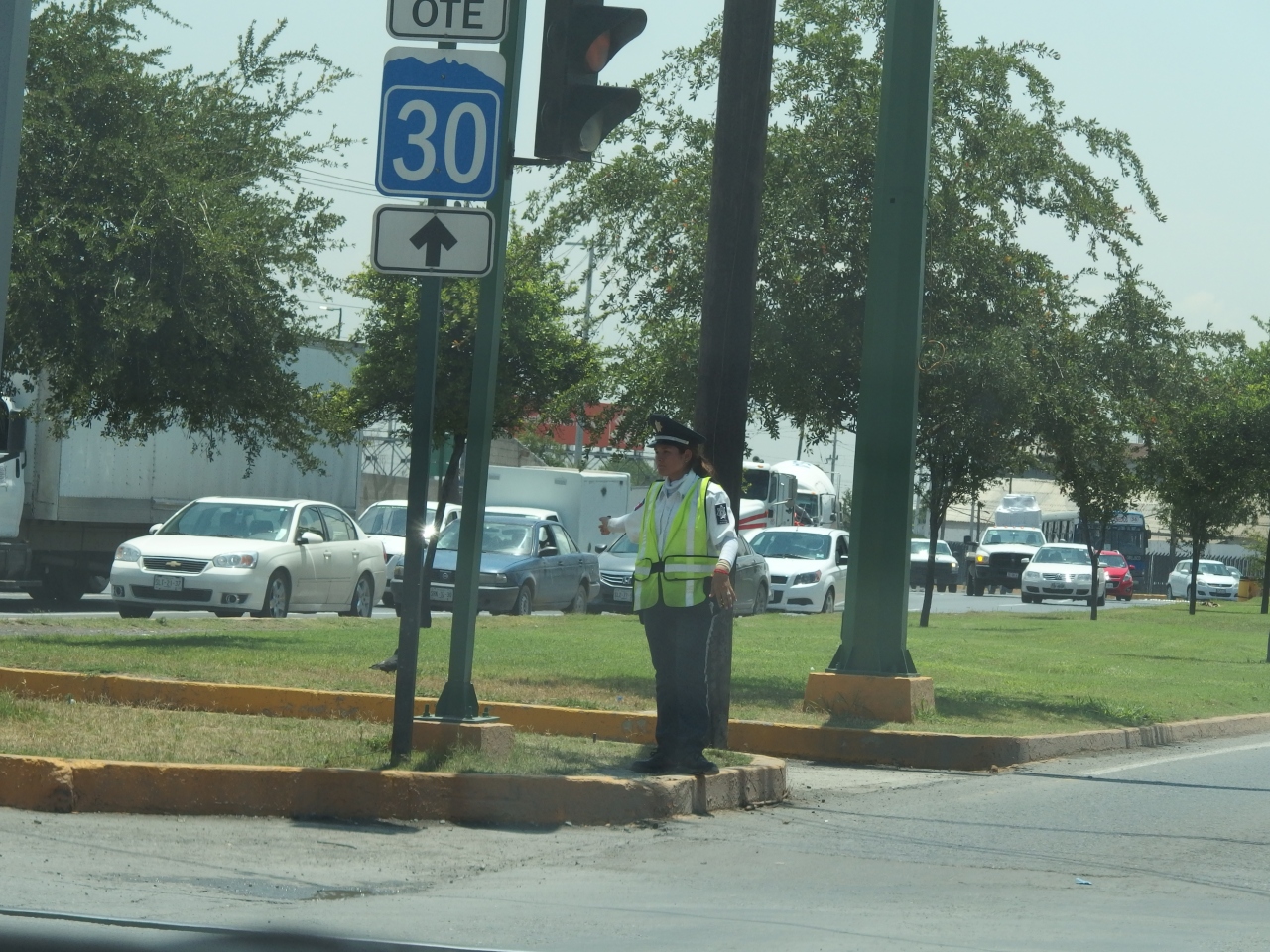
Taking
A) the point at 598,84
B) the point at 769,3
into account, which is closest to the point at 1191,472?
the point at 769,3

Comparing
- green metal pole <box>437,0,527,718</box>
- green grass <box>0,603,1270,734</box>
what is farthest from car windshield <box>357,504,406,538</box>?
green metal pole <box>437,0,527,718</box>

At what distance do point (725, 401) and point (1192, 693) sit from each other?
799 centimetres

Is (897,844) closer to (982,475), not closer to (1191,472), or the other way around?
(982,475)

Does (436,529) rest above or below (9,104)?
below

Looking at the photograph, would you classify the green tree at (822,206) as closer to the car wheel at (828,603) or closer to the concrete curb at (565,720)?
the concrete curb at (565,720)

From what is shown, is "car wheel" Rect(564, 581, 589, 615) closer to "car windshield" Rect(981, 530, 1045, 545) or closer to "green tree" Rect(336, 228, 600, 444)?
"green tree" Rect(336, 228, 600, 444)

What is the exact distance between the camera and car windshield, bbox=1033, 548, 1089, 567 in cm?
4453

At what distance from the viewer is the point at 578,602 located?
2605 cm

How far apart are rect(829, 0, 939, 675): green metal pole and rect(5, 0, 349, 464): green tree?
19.6ft

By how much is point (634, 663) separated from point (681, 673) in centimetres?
625

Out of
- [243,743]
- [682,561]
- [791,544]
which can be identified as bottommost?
[243,743]

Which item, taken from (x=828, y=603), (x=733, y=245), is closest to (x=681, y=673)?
(x=733, y=245)

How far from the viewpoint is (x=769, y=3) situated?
9414 millimetres

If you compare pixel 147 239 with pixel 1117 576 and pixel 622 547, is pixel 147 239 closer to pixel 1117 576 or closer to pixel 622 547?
pixel 622 547
